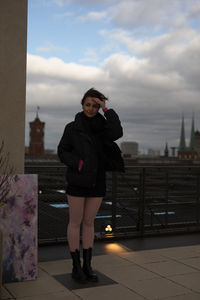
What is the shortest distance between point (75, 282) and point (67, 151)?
1274mm

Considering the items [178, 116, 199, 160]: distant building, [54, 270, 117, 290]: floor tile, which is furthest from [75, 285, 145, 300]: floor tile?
[178, 116, 199, 160]: distant building

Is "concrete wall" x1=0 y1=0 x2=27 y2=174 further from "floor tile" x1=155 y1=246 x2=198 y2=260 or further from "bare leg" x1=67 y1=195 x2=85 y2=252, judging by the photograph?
"floor tile" x1=155 y1=246 x2=198 y2=260

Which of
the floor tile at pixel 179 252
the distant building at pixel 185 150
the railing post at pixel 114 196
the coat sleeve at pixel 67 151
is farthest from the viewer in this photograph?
the distant building at pixel 185 150

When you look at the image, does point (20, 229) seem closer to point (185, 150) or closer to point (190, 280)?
point (190, 280)

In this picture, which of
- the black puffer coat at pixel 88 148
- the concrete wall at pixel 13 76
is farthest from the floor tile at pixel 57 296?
the concrete wall at pixel 13 76

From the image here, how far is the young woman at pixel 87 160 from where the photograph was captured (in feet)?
12.0

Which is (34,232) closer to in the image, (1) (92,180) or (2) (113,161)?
(1) (92,180)

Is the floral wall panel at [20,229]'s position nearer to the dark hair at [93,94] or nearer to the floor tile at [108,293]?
the floor tile at [108,293]

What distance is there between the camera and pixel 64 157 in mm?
3682

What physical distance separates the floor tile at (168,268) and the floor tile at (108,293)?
668 mm

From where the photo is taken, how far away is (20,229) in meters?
3.80

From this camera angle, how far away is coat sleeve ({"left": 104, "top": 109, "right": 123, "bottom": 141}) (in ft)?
12.1

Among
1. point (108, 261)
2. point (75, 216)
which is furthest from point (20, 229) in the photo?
point (108, 261)

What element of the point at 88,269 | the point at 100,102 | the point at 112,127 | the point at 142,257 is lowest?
the point at 142,257
